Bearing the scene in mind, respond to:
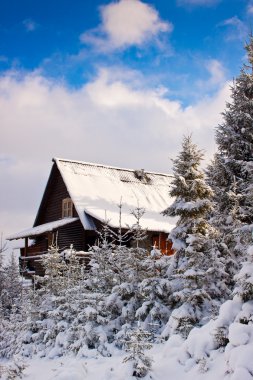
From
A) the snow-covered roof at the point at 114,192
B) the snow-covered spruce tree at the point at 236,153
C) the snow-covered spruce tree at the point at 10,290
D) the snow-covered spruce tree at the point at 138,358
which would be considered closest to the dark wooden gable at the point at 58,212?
the snow-covered roof at the point at 114,192

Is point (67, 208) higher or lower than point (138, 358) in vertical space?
higher

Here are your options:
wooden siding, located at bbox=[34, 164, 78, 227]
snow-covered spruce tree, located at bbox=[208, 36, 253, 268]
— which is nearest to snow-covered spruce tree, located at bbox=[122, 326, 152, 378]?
snow-covered spruce tree, located at bbox=[208, 36, 253, 268]

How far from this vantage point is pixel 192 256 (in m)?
12.3

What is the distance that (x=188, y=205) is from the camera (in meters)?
12.9

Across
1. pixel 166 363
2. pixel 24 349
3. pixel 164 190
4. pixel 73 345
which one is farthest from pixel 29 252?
pixel 166 363

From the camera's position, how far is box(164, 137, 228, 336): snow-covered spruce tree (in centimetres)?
1170

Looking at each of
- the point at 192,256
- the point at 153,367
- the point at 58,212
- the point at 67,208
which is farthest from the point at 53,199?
the point at 153,367

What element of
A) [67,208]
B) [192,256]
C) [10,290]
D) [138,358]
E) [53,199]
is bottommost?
[10,290]

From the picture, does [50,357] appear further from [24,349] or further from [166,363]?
[166,363]

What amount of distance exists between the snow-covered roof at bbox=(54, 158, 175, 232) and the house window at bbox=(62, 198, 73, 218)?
1662 mm

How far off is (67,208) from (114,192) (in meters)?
3.61

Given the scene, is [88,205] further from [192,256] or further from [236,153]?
[192,256]

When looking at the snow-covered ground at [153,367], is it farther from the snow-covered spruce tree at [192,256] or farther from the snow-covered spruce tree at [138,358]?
the snow-covered spruce tree at [192,256]

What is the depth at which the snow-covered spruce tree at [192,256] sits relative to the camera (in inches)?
461
